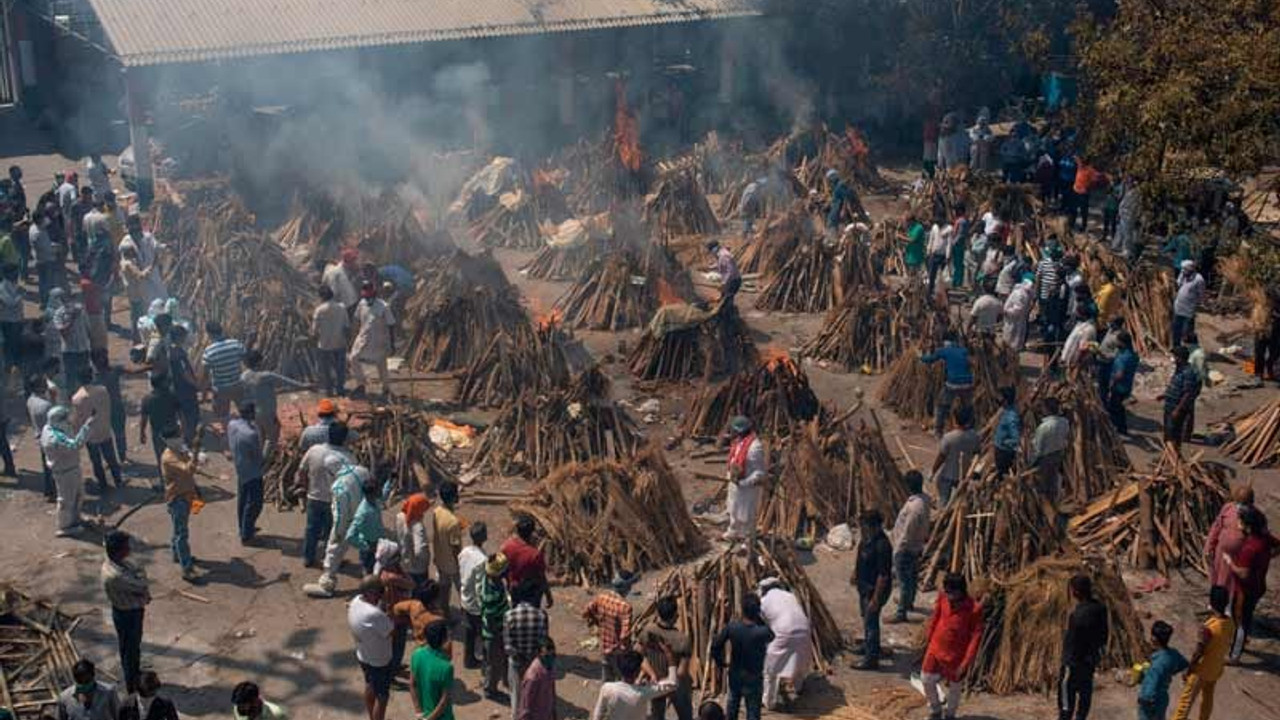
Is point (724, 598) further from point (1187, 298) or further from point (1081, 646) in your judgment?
point (1187, 298)

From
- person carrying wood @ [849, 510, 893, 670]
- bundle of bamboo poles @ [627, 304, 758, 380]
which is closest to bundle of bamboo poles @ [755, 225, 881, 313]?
bundle of bamboo poles @ [627, 304, 758, 380]

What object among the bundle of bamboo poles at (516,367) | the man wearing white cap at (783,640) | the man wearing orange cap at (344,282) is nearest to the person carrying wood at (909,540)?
the man wearing white cap at (783,640)

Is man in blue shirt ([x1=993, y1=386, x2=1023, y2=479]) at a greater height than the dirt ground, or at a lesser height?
greater

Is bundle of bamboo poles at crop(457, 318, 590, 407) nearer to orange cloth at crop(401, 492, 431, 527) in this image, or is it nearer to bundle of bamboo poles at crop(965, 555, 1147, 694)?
orange cloth at crop(401, 492, 431, 527)

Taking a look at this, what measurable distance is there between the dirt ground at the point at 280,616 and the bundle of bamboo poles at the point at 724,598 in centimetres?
43

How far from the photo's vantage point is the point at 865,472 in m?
14.8

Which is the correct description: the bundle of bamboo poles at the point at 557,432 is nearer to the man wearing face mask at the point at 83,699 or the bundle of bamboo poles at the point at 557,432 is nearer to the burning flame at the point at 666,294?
the burning flame at the point at 666,294

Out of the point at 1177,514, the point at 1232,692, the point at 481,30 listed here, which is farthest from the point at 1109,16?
the point at 1232,692

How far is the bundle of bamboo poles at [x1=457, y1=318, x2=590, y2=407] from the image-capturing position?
17.9 meters

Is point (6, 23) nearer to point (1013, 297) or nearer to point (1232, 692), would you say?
point (1013, 297)

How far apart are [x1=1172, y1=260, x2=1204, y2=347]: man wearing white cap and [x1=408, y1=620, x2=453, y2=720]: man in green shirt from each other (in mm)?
13193

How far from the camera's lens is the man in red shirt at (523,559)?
1159 cm

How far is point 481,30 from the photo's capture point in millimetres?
31016

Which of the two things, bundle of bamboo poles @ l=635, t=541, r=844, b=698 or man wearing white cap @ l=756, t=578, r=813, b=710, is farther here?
bundle of bamboo poles @ l=635, t=541, r=844, b=698
